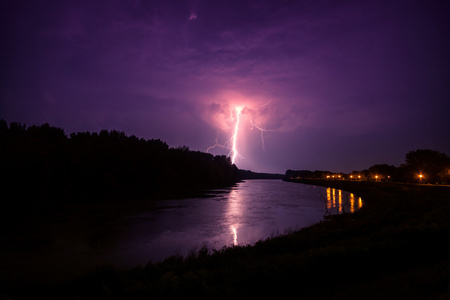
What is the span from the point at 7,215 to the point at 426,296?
137ft

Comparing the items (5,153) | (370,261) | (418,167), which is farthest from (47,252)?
(418,167)

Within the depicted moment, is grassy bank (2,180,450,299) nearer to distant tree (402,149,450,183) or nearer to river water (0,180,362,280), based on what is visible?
river water (0,180,362,280)

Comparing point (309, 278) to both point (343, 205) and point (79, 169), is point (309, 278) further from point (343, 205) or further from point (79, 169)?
point (79, 169)

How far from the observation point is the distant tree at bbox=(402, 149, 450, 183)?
9919 centimetres

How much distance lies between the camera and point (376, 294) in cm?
681

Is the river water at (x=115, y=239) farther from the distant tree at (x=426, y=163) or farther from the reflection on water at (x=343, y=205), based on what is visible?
the distant tree at (x=426, y=163)

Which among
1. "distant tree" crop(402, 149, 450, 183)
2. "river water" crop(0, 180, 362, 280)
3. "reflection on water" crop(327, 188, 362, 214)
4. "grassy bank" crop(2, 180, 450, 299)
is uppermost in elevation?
"distant tree" crop(402, 149, 450, 183)

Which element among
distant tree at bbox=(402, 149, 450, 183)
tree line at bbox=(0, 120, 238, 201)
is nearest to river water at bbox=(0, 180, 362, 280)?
tree line at bbox=(0, 120, 238, 201)

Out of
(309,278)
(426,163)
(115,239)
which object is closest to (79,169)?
(115,239)

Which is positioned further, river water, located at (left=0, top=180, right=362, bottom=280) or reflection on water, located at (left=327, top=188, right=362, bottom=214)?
reflection on water, located at (left=327, top=188, right=362, bottom=214)

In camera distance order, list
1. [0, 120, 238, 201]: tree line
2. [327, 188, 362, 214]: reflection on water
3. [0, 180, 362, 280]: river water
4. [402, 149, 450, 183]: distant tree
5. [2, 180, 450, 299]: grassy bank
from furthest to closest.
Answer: [402, 149, 450, 183]: distant tree
[0, 120, 238, 201]: tree line
[327, 188, 362, 214]: reflection on water
[0, 180, 362, 280]: river water
[2, 180, 450, 299]: grassy bank

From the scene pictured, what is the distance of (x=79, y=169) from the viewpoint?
239 feet

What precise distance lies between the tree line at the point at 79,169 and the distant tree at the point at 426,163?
90.4m

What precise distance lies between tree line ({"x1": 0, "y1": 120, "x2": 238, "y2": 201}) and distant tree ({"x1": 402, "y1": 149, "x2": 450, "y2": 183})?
90.4 meters
